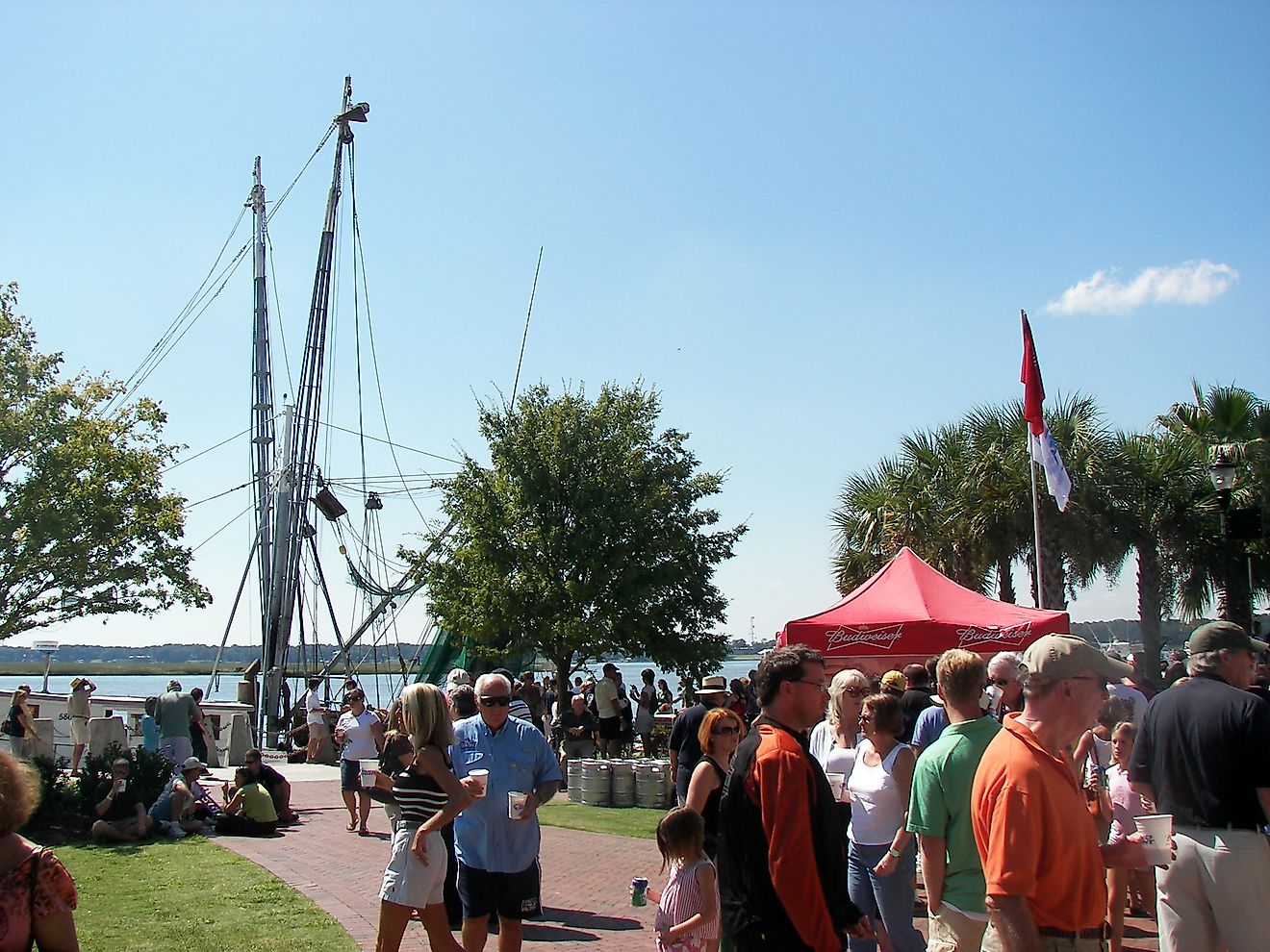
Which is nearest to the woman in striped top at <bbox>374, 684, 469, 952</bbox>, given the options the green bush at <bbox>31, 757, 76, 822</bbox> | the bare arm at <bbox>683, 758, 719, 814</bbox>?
the bare arm at <bbox>683, 758, 719, 814</bbox>

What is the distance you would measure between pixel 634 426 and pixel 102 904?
17363mm

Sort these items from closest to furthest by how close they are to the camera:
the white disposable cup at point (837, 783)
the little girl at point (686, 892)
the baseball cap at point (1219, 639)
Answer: the baseball cap at point (1219, 639), the little girl at point (686, 892), the white disposable cup at point (837, 783)

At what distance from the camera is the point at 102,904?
8.95m

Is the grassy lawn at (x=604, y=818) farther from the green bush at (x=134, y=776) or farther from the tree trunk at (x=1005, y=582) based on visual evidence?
the tree trunk at (x=1005, y=582)

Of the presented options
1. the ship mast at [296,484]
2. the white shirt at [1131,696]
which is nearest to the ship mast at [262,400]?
the ship mast at [296,484]

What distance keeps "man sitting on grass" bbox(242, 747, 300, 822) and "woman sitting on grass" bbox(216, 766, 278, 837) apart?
20cm

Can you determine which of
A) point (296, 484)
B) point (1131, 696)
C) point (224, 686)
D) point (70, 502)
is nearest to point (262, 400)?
point (296, 484)

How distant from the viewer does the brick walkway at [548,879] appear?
785 cm

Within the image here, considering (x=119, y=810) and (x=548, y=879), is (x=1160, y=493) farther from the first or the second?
(x=119, y=810)

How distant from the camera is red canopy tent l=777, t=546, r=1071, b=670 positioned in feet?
43.3

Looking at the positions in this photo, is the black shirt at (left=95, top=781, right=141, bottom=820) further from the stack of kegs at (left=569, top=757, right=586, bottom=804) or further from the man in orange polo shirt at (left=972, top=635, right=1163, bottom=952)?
the man in orange polo shirt at (left=972, top=635, right=1163, bottom=952)

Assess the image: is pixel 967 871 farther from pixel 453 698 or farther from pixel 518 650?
pixel 518 650

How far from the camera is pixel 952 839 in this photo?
441 cm

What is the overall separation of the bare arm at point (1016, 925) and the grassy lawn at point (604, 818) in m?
9.23
